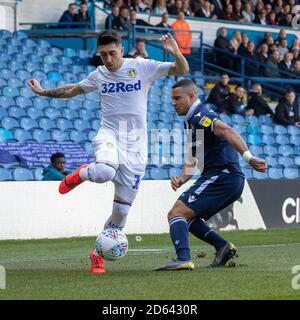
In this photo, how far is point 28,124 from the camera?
19812mm

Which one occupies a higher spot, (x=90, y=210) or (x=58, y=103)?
(x=58, y=103)

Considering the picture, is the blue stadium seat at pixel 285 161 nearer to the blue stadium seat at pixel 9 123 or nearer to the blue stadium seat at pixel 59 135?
the blue stadium seat at pixel 59 135

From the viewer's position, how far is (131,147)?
11.0 meters

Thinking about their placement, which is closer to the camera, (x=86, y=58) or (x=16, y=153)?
(x=16, y=153)

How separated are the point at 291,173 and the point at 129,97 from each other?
12277 millimetres

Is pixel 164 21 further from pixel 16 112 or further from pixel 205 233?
pixel 205 233

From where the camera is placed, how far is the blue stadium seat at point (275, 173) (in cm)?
2242

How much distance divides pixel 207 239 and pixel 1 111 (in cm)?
927

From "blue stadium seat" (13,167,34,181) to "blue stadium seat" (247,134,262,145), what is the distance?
7259 millimetres

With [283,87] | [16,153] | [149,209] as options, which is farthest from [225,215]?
[283,87]

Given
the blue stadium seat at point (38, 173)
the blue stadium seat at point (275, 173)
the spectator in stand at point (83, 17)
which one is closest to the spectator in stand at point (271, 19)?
the spectator in stand at point (83, 17)

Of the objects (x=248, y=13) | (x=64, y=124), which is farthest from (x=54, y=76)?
(x=248, y=13)

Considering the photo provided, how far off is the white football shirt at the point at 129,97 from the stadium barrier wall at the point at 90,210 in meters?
5.87

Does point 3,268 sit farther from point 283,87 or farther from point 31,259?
point 283,87
